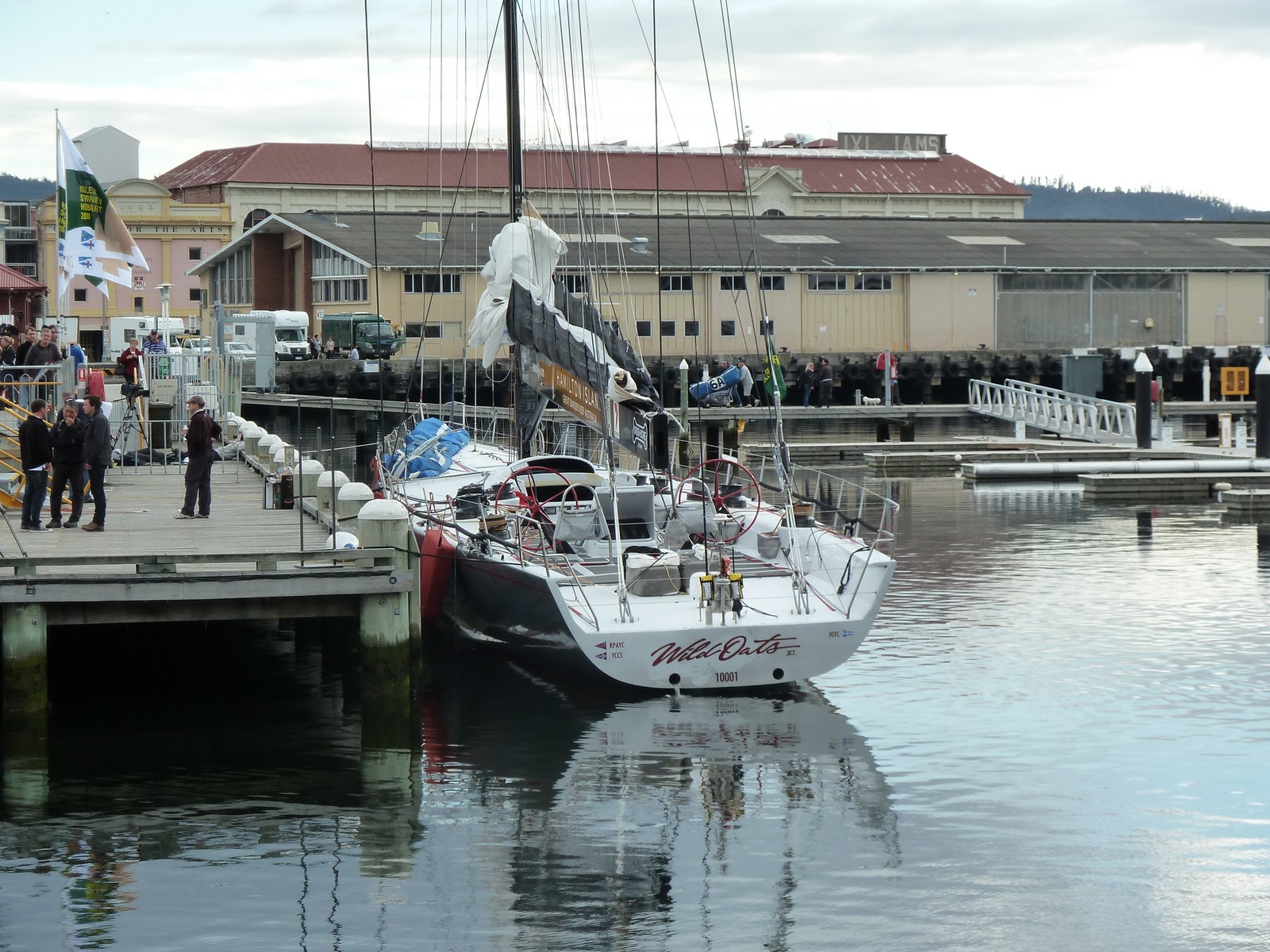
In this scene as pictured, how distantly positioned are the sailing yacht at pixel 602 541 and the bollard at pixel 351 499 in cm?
119

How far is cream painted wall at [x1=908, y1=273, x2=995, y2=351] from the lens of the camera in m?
69.1

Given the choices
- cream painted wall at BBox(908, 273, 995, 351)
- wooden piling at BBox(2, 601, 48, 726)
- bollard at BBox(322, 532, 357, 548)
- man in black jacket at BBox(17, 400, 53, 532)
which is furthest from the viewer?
cream painted wall at BBox(908, 273, 995, 351)

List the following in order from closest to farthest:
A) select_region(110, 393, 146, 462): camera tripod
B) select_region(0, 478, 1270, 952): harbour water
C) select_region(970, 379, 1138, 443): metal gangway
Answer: select_region(0, 478, 1270, 952): harbour water
select_region(110, 393, 146, 462): camera tripod
select_region(970, 379, 1138, 443): metal gangway

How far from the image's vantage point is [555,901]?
11836 mm

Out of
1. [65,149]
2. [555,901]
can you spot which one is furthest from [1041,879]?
[65,149]

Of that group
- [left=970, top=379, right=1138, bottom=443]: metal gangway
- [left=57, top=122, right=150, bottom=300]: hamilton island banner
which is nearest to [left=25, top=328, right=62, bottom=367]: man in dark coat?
[left=57, top=122, right=150, bottom=300]: hamilton island banner

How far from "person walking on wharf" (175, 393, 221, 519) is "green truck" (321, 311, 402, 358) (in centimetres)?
3981

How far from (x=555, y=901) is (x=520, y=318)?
35.0 ft

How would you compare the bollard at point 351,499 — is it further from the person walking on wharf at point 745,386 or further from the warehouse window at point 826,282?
the warehouse window at point 826,282

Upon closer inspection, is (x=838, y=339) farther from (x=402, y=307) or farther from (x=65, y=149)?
(x=65, y=149)

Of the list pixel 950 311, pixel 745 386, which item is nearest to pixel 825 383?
pixel 745 386

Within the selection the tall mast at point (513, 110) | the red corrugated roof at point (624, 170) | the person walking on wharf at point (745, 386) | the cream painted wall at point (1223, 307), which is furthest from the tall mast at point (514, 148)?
the red corrugated roof at point (624, 170)

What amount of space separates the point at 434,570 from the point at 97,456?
4149mm

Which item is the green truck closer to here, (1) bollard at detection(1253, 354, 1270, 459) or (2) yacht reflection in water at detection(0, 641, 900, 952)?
(1) bollard at detection(1253, 354, 1270, 459)
